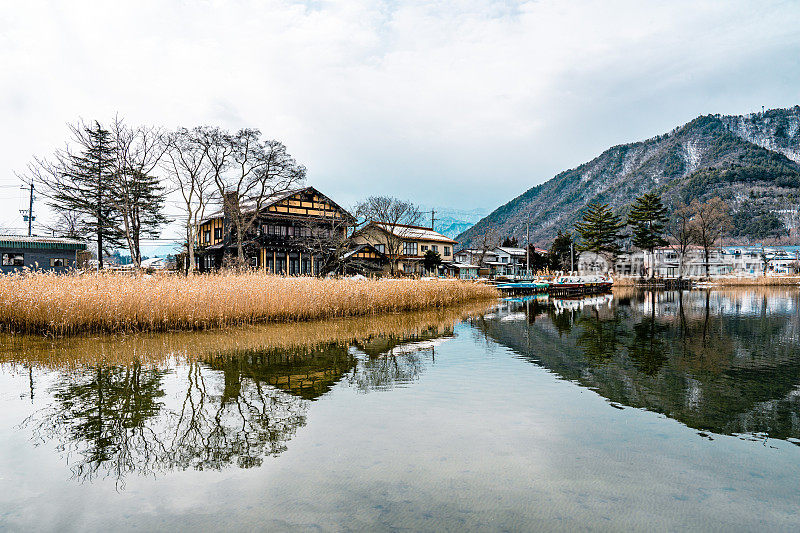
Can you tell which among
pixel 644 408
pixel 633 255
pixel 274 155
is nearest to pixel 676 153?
pixel 633 255

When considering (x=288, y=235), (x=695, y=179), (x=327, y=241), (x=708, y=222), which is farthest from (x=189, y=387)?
(x=695, y=179)

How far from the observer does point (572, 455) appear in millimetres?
4266

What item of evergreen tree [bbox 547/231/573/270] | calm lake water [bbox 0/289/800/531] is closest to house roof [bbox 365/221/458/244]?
evergreen tree [bbox 547/231/573/270]

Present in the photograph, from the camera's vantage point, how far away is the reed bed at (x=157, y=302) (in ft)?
34.6

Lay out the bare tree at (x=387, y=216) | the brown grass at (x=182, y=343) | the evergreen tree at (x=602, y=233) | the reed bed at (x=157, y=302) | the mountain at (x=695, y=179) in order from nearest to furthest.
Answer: the brown grass at (x=182, y=343)
the reed bed at (x=157, y=302)
the bare tree at (x=387, y=216)
the evergreen tree at (x=602, y=233)
the mountain at (x=695, y=179)

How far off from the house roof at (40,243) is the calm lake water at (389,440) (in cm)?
2846

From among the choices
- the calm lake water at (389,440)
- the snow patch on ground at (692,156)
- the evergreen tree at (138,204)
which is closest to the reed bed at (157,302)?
the calm lake water at (389,440)

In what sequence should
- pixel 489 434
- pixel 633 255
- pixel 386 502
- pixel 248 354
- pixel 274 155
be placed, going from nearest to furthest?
1. pixel 386 502
2. pixel 489 434
3. pixel 248 354
4. pixel 274 155
5. pixel 633 255

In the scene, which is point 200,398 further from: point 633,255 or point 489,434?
point 633,255

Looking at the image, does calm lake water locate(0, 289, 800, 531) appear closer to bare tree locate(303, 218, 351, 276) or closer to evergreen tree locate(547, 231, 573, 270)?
bare tree locate(303, 218, 351, 276)

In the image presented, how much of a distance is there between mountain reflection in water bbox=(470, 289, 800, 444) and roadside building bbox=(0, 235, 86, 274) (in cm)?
3099

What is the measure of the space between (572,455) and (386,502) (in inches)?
74.7

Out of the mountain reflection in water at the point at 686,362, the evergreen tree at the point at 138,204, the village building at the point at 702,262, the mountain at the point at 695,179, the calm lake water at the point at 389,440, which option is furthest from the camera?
the mountain at the point at 695,179

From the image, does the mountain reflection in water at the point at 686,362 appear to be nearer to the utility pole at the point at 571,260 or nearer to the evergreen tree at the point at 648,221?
the evergreen tree at the point at 648,221
